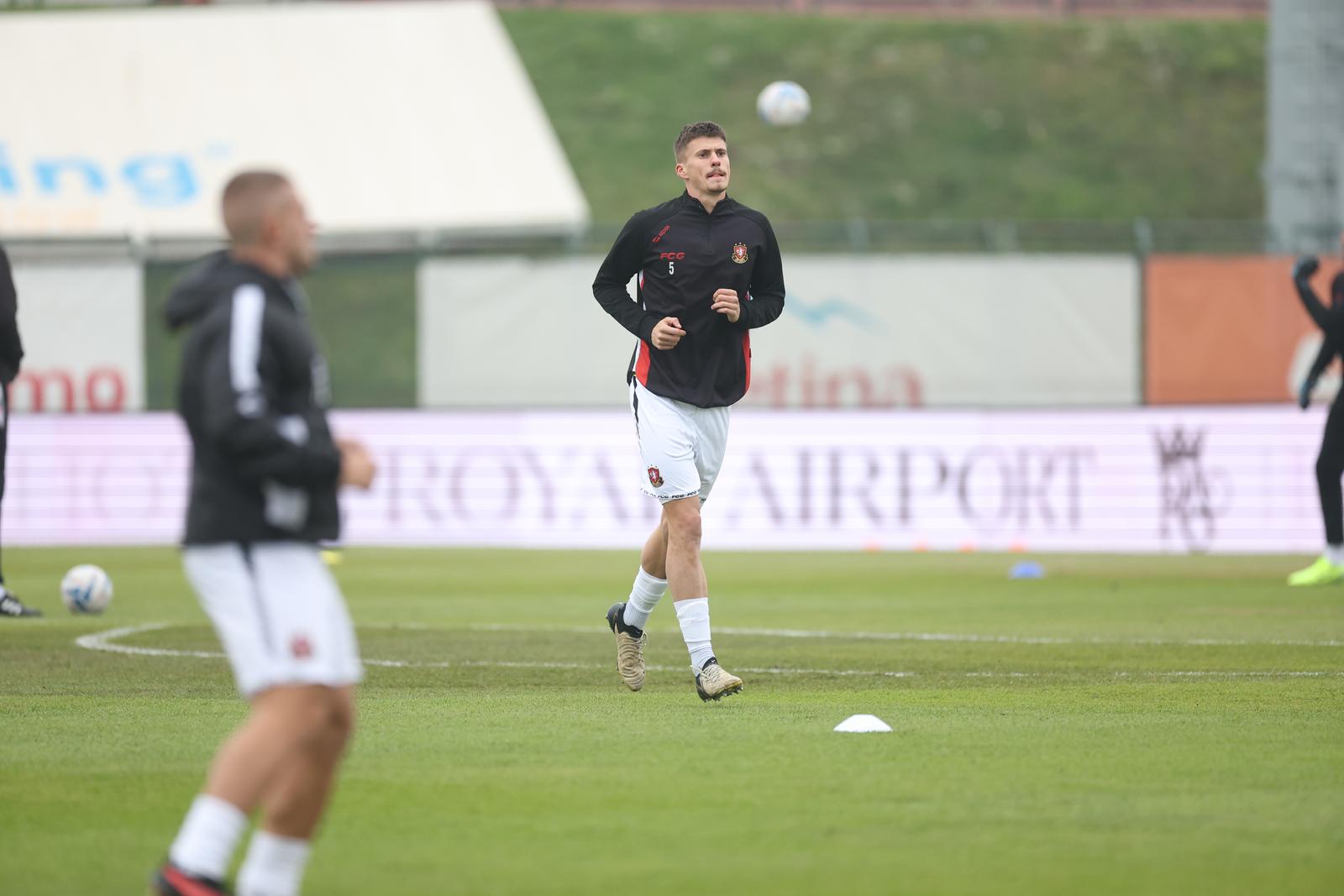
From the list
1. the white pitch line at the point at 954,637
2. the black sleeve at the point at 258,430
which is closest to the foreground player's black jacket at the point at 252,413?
the black sleeve at the point at 258,430

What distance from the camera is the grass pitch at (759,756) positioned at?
6.10 meters

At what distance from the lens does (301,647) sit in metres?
5.36

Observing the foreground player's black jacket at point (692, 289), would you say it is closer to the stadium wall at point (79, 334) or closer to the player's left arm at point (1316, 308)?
the player's left arm at point (1316, 308)

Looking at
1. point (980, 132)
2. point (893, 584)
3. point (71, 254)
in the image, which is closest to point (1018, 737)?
point (893, 584)

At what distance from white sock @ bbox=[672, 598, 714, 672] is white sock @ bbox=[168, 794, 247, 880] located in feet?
15.5

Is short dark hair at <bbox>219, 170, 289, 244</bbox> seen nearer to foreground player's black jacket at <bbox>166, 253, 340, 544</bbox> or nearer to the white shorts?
foreground player's black jacket at <bbox>166, 253, 340, 544</bbox>

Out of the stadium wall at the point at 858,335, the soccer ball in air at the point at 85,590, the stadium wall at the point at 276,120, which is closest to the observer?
the soccer ball in air at the point at 85,590

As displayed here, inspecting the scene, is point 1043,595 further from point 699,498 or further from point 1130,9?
point 1130,9

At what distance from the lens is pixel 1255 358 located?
30734mm

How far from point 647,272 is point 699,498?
1111 millimetres

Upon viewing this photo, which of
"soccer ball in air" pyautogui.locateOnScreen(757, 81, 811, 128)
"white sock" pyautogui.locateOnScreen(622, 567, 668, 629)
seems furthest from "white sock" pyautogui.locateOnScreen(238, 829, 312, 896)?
"soccer ball in air" pyautogui.locateOnScreen(757, 81, 811, 128)

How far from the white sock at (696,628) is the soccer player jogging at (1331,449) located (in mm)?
9017

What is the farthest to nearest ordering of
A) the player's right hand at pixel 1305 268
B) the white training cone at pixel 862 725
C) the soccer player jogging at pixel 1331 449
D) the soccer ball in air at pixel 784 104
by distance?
the soccer ball in air at pixel 784 104, the player's right hand at pixel 1305 268, the soccer player jogging at pixel 1331 449, the white training cone at pixel 862 725

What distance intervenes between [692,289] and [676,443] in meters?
0.74
